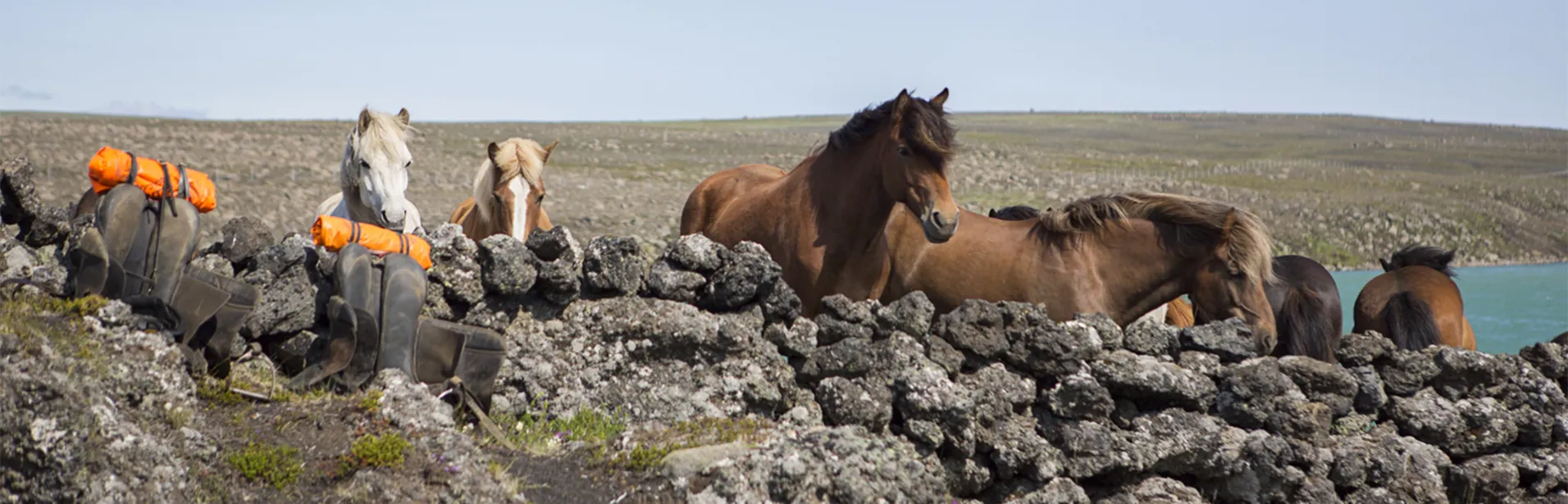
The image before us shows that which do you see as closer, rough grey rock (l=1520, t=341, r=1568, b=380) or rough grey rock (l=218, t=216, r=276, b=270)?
rough grey rock (l=218, t=216, r=276, b=270)

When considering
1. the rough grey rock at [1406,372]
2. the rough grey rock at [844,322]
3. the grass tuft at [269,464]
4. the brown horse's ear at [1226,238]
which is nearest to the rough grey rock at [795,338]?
the rough grey rock at [844,322]

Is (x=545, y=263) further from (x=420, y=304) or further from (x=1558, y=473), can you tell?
(x=1558, y=473)

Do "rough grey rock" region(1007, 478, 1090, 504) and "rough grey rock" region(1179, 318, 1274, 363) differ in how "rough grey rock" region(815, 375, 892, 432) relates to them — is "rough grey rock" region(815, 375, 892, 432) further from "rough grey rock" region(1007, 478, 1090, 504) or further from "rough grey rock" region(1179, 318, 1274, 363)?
"rough grey rock" region(1179, 318, 1274, 363)

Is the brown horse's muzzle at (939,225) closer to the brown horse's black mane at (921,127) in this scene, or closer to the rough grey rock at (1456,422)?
the brown horse's black mane at (921,127)

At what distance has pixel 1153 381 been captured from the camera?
5535mm

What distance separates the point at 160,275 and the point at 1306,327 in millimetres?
6715

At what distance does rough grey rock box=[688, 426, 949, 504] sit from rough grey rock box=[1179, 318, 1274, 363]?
1950mm

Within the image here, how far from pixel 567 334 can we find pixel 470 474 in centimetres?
113

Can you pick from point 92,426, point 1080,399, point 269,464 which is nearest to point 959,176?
point 1080,399

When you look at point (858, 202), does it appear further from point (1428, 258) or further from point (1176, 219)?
point (1428, 258)

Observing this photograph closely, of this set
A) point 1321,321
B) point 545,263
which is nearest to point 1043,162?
point 1321,321

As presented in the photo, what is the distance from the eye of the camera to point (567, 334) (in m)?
5.23

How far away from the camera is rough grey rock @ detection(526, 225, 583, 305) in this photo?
204 inches

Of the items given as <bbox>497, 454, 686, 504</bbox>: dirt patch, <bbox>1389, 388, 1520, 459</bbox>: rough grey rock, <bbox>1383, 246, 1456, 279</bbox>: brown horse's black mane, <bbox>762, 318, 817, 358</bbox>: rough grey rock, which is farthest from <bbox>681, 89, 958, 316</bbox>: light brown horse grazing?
<bbox>1383, 246, 1456, 279</bbox>: brown horse's black mane
